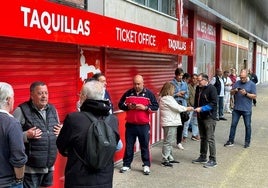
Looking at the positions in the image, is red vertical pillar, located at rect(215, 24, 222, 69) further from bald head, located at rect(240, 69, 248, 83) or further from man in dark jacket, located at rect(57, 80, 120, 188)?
man in dark jacket, located at rect(57, 80, 120, 188)

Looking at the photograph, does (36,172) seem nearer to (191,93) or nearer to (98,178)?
(98,178)

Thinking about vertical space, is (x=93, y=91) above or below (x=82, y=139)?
above

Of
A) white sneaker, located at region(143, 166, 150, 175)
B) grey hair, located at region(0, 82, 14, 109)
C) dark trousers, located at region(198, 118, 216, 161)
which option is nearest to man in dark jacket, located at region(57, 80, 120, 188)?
grey hair, located at region(0, 82, 14, 109)

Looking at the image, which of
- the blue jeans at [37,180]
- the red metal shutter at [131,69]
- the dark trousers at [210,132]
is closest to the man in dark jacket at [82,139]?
the blue jeans at [37,180]

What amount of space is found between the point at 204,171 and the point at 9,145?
4.85 metres

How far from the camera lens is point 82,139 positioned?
10.8ft

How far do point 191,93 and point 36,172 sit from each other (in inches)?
259

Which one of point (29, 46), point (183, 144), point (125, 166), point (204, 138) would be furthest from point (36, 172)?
point (183, 144)

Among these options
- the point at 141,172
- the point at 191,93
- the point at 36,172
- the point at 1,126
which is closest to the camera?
the point at 1,126

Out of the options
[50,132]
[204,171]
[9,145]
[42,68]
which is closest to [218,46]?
[204,171]

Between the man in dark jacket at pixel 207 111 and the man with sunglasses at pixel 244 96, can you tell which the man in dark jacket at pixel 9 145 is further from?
the man with sunglasses at pixel 244 96

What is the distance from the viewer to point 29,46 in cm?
520

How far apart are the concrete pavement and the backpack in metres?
3.22

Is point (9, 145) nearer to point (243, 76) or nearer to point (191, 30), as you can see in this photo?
point (243, 76)
